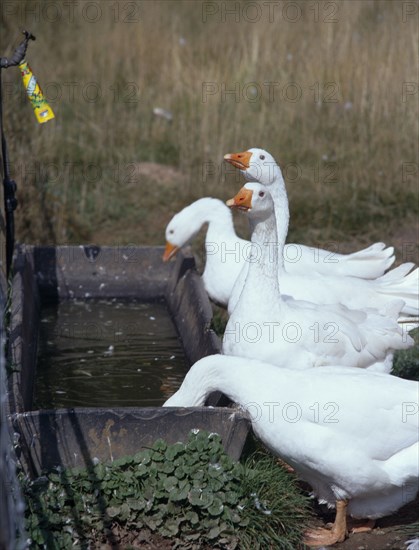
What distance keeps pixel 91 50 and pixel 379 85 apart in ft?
13.1

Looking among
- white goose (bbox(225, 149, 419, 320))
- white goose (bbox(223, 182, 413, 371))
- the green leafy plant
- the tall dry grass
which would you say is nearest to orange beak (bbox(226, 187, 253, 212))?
white goose (bbox(223, 182, 413, 371))

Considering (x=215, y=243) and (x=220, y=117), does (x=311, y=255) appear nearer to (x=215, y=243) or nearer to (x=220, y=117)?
(x=215, y=243)

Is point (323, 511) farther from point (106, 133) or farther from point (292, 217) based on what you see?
point (106, 133)

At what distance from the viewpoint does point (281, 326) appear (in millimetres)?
5520

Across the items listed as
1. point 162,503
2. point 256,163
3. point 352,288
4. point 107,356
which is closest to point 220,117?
point 256,163

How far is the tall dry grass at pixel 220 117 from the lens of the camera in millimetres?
9898

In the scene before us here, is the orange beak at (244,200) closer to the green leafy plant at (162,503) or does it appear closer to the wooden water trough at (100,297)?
the wooden water trough at (100,297)

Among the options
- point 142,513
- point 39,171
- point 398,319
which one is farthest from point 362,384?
point 39,171

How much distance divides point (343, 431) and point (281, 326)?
118 cm

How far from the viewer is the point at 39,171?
32.4ft

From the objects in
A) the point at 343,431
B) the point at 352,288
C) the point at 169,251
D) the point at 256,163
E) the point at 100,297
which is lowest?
the point at 100,297

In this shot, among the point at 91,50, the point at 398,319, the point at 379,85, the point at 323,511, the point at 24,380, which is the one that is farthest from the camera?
the point at 91,50

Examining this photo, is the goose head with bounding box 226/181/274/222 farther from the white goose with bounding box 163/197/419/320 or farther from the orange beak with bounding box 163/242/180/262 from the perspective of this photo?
the orange beak with bounding box 163/242/180/262

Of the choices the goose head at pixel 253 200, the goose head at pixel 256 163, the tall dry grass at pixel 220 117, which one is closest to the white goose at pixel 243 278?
the goose head at pixel 256 163
